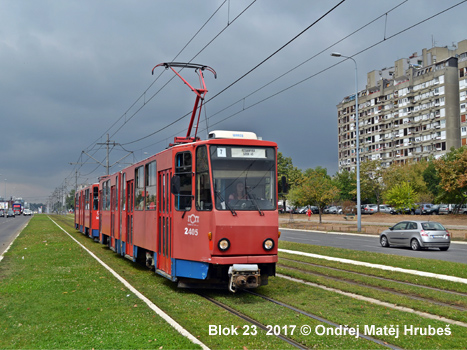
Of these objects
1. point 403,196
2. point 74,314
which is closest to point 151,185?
point 74,314

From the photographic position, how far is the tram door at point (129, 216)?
55.3ft

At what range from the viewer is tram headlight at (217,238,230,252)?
1037 centimetres

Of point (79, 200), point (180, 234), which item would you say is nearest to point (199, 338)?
point (180, 234)

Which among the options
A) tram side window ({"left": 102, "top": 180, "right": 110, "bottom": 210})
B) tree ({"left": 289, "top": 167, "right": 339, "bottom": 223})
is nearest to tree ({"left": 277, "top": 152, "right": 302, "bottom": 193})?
tree ({"left": 289, "top": 167, "right": 339, "bottom": 223})

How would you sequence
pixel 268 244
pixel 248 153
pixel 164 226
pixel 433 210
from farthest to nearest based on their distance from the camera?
1. pixel 433 210
2. pixel 164 226
3. pixel 248 153
4. pixel 268 244

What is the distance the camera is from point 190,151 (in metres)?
11.3

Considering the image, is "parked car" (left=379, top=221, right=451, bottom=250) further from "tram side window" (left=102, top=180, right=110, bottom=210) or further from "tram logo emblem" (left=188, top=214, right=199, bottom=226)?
"tram logo emblem" (left=188, top=214, right=199, bottom=226)

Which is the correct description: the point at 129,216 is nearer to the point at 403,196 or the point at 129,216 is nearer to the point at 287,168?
the point at 403,196

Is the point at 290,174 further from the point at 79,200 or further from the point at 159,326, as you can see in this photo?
the point at 159,326

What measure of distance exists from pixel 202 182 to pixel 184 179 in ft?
2.32

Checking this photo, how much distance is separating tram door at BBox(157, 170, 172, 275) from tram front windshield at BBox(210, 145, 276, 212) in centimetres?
178

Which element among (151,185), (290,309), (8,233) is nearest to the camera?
(290,309)

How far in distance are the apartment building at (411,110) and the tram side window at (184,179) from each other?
92657mm

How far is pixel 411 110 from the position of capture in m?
107
